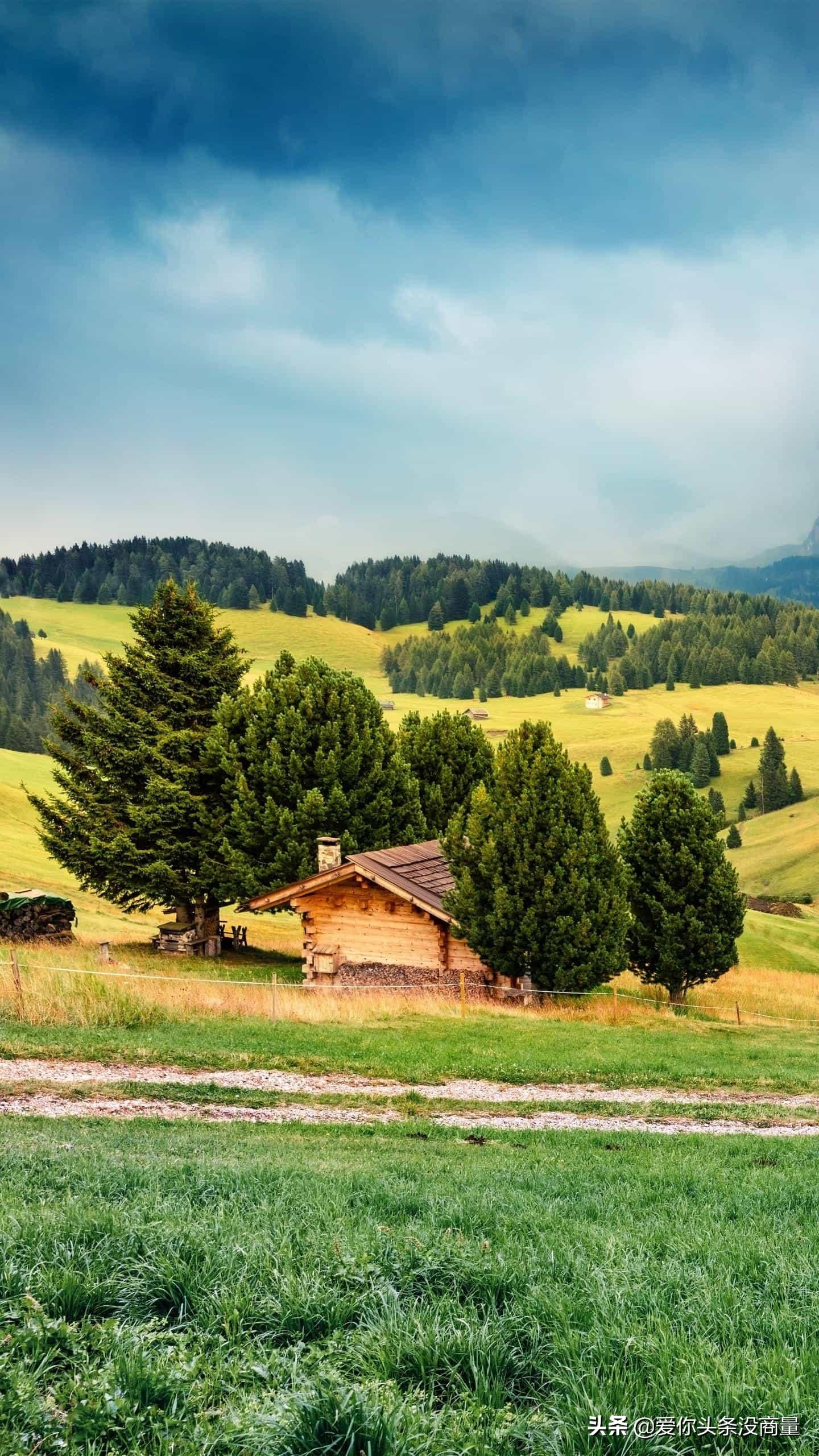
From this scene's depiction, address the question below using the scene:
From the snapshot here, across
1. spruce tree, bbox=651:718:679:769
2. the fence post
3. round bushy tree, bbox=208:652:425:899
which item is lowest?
the fence post

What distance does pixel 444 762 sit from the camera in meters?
48.6

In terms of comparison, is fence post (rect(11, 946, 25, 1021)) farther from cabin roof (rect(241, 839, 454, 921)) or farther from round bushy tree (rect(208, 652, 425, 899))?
round bushy tree (rect(208, 652, 425, 899))

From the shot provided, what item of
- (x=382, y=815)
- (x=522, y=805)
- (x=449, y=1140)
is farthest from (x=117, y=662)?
(x=449, y=1140)

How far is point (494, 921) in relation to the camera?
2814 cm

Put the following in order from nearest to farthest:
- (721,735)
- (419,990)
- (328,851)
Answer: (419,990), (328,851), (721,735)

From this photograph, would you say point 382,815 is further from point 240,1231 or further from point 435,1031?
point 240,1231

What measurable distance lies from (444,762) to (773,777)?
102184 mm

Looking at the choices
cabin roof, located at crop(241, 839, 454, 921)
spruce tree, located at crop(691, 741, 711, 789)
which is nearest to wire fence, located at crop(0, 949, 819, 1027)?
cabin roof, located at crop(241, 839, 454, 921)

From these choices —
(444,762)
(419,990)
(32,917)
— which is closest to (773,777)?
Result: (444,762)

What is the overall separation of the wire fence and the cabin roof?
2.53 metres

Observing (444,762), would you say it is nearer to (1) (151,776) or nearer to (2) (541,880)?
(1) (151,776)

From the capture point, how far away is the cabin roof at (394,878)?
100 ft

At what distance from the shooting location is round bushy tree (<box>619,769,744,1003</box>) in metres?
35.7

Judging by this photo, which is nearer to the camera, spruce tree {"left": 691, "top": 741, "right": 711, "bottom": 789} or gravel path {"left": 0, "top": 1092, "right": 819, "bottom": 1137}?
gravel path {"left": 0, "top": 1092, "right": 819, "bottom": 1137}
